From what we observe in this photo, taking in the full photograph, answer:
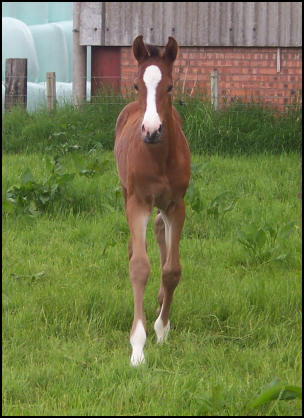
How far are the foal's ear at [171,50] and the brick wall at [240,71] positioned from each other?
26.2ft

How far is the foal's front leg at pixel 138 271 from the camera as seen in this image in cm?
529

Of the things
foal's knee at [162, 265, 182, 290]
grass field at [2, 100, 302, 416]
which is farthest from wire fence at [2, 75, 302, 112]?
foal's knee at [162, 265, 182, 290]

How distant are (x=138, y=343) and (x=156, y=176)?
125cm

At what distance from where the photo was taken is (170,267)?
5.95m

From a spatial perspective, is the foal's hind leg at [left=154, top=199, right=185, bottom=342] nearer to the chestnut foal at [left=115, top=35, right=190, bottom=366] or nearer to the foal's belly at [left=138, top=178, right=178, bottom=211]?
the chestnut foal at [left=115, top=35, right=190, bottom=366]

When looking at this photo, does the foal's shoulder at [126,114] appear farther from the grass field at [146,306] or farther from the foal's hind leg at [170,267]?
the foal's hind leg at [170,267]

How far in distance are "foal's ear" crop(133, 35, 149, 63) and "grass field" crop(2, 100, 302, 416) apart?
1731mm

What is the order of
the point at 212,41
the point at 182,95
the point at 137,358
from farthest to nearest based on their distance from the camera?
1. the point at 212,41
2. the point at 182,95
3. the point at 137,358

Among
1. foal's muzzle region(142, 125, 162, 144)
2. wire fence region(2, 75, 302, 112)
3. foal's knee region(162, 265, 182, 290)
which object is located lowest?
foal's knee region(162, 265, 182, 290)

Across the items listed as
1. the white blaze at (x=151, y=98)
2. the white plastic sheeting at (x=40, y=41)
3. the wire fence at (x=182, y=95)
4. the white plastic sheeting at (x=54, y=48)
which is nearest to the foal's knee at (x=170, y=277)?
the white blaze at (x=151, y=98)

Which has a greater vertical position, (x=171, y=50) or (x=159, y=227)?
(x=171, y=50)

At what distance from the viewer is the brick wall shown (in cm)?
1416

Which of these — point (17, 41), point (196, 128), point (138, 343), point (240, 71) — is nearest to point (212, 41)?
point (240, 71)

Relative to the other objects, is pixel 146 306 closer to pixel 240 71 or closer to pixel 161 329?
pixel 161 329
